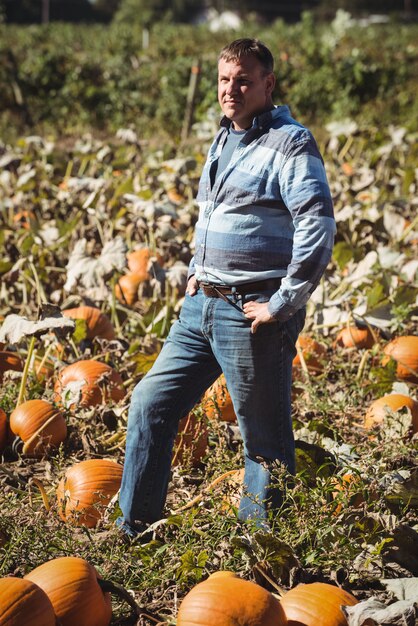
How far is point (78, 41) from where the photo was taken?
925 inches

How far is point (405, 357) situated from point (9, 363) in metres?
2.07

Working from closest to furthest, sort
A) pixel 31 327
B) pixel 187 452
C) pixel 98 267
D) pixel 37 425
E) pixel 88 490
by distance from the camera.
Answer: pixel 88 490 → pixel 31 327 → pixel 187 452 → pixel 37 425 → pixel 98 267

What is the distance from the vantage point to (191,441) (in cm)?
358

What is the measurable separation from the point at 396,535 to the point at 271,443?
514 millimetres

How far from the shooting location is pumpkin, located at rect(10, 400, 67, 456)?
366cm

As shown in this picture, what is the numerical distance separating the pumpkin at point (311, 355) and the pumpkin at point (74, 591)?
2.23 metres

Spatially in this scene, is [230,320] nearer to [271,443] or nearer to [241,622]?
[271,443]

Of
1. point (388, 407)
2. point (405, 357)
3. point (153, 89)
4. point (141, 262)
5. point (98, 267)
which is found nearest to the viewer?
point (388, 407)

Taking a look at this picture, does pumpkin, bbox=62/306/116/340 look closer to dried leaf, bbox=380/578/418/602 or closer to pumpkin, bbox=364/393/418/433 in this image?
pumpkin, bbox=364/393/418/433

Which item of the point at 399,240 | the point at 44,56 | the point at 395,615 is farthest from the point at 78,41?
the point at 395,615

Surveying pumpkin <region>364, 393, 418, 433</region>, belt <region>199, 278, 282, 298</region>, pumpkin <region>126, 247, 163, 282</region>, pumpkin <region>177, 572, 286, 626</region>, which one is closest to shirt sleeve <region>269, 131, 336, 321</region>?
belt <region>199, 278, 282, 298</region>

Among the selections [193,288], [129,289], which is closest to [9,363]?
[129,289]

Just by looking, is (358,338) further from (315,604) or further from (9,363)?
(315,604)

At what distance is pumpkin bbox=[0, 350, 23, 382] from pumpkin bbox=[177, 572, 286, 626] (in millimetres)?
2185
